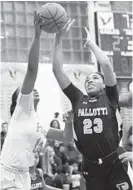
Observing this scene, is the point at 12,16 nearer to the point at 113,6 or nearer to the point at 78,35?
the point at 78,35

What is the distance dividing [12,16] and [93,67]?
115 inches

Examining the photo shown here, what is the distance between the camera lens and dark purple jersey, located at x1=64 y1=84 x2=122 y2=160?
14.6 ft

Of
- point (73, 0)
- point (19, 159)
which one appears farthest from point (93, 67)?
point (19, 159)

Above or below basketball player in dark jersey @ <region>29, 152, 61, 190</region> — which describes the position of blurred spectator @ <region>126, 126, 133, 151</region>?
below

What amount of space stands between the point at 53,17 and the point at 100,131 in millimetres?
1200

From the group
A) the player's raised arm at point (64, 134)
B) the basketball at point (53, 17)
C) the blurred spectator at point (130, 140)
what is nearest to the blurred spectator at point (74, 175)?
the blurred spectator at point (130, 140)

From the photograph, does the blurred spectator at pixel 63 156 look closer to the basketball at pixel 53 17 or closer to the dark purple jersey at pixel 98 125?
the dark purple jersey at pixel 98 125

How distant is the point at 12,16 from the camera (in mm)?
12898

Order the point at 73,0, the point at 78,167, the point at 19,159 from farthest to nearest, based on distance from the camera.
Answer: the point at 73,0
the point at 78,167
the point at 19,159

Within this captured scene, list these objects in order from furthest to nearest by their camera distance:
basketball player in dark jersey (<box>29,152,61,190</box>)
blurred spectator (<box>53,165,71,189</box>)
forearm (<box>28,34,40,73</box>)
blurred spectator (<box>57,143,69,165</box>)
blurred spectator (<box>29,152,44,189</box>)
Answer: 1. blurred spectator (<box>57,143,69,165</box>)
2. blurred spectator (<box>53,165,71,189</box>)
3. blurred spectator (<box>29,152,44,189</box>)
4. basketball player in dark jersey (<box>29,152,61,190</box>)
5. forearm (<box>28,34,40,73</box>)

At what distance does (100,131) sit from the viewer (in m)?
4.45

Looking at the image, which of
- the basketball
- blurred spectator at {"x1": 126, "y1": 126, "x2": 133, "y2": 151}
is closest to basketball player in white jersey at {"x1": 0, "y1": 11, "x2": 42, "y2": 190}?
the basketball

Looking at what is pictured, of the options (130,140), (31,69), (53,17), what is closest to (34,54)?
(31,69)

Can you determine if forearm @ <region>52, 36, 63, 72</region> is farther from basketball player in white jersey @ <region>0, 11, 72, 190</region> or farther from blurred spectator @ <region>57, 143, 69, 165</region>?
blurred spectator @ <region>57, 143, 69, 165</region>
